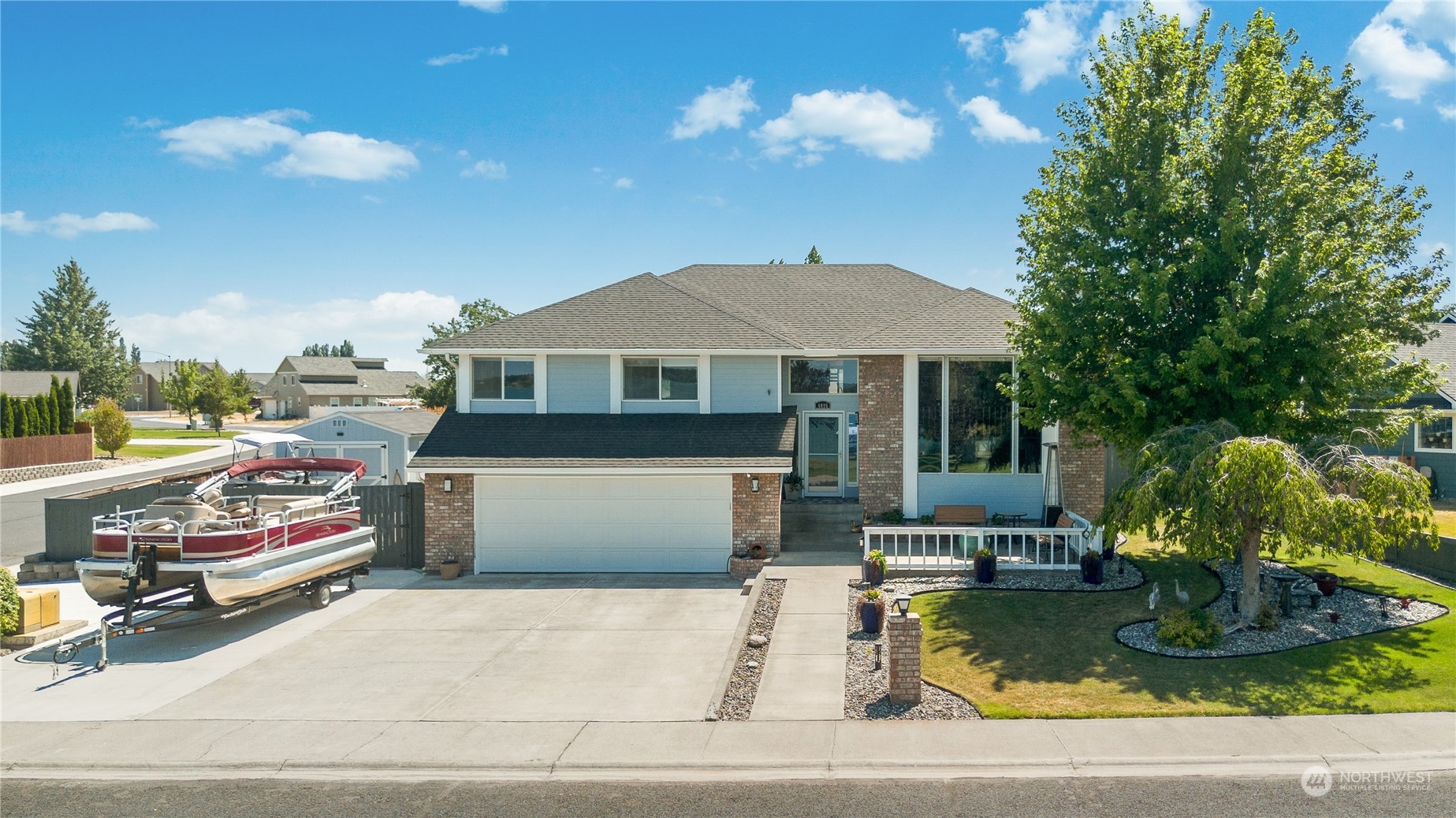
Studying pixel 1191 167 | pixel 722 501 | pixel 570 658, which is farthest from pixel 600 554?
pixel 1191 167

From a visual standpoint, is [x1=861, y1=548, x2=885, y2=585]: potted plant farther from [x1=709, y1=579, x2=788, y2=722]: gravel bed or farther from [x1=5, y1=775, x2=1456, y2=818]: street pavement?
[x1=5, y1=775, x2=1456, y2=818]: street pavement

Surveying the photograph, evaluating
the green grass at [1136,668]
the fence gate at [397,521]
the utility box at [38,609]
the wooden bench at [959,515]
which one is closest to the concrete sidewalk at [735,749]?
the green grass at [1136,668]

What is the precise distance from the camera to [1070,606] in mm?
13992

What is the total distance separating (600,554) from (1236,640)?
11.9m

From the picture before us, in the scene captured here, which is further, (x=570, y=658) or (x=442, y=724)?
(x=570, y=658)

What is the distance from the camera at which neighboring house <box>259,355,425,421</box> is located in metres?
81.3

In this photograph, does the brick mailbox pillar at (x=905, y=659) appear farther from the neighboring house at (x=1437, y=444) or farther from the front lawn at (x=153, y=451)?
the front lawn at (x=153, y=451)

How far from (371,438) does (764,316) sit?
47.3 ft

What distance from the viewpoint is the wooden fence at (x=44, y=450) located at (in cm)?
3659

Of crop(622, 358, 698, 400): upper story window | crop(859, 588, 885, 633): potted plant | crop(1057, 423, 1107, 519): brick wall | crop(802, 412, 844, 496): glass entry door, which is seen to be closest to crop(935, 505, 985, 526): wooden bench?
crop(1057, 423, 1107, 519): brick wall

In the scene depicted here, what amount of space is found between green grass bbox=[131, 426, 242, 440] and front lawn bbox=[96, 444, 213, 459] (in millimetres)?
6620

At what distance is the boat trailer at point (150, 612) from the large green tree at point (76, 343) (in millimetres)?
62649

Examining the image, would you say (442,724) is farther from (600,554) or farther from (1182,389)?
(1182,389)

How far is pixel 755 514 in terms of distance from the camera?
18.1 m
